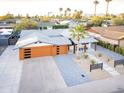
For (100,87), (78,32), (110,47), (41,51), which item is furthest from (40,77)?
(110,47)

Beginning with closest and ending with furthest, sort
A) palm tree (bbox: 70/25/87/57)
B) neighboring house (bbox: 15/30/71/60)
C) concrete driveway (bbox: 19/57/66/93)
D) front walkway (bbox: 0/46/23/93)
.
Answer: concrete driveway (bbox: 19/57/66/93) → front walkway (bbox: 0/46/23/93) → neighboring house (bbox: 15/30/71/60) → palm tree (bbox: 70/25/87/57)

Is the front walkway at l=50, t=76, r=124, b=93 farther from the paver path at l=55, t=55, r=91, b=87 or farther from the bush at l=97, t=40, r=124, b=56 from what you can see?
the bush at l=97, t=40, r=124, b=56

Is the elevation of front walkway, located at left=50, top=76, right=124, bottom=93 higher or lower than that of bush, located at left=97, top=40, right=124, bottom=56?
lower

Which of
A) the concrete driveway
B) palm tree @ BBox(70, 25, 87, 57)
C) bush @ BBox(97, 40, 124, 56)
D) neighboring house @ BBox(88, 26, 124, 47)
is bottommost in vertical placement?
the concrete driveway

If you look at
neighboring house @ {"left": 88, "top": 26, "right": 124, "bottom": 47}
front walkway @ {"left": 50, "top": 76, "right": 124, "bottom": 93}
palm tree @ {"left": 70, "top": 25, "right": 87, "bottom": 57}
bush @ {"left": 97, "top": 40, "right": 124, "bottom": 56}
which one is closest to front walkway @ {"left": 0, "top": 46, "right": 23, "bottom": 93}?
front walkway @ {"left": 50, "top": 76, "right": 124, "bottom": 93}

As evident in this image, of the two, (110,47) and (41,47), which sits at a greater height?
(41,47)

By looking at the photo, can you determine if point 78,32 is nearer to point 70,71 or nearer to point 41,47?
point 41,47

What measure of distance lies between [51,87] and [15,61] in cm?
1100

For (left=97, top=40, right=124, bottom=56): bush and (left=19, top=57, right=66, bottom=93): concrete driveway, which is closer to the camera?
(left=19, top=57, right=66, bottom=93): concrete driveway

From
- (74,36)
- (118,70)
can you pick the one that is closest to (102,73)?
(118,70)

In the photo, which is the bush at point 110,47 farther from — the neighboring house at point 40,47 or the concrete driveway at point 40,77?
the concrete driveway at point 40,77

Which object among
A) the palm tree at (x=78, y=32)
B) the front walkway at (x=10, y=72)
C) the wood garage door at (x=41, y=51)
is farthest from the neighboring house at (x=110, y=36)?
the front walkway at (x=10, y=72)

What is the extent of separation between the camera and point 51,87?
19.6 metres

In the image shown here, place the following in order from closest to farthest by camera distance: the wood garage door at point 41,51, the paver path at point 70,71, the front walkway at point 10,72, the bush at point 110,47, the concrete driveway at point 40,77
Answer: the concrete driveway at point 40,77, the front walkway at point 10,72, the paver path at point 70,71, the wood garage door at point 41,51, the bush at point 110,47
